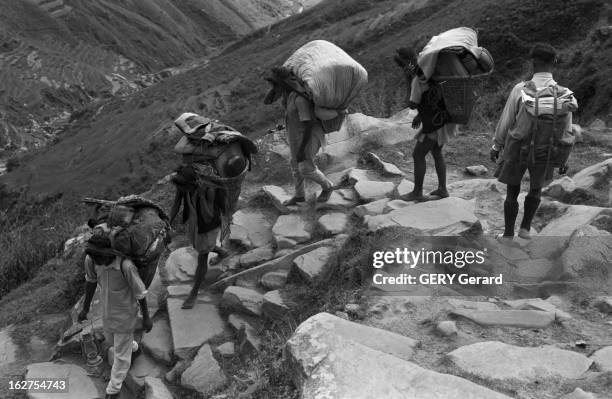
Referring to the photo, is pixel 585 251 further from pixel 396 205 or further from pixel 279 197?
pixel 279 197

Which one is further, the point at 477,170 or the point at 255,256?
the point at 477,170

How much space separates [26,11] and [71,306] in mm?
69090

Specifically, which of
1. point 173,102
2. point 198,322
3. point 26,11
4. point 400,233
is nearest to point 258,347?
point 198,322

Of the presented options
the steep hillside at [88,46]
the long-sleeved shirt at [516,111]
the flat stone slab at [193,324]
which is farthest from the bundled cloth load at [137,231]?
the steep hillside at [88,46]

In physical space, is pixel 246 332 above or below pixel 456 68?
below

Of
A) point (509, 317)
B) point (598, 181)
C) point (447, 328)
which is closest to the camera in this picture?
point (447, 328)

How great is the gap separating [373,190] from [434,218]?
1.32 metres

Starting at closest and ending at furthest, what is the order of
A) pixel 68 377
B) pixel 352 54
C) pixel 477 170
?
1. pixel 68 377
2. pixel 477 170
3. pixel 352 54

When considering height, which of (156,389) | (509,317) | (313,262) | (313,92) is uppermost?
(313,92)

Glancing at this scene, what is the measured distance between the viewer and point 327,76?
5.75 metres

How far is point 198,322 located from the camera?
17.9ft

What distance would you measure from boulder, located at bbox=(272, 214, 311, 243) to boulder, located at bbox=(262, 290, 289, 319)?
3.20 feet

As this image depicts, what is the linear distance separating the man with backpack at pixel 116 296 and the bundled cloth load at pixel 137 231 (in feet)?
0.23

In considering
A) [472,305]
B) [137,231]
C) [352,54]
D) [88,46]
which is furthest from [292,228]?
[88,46]
